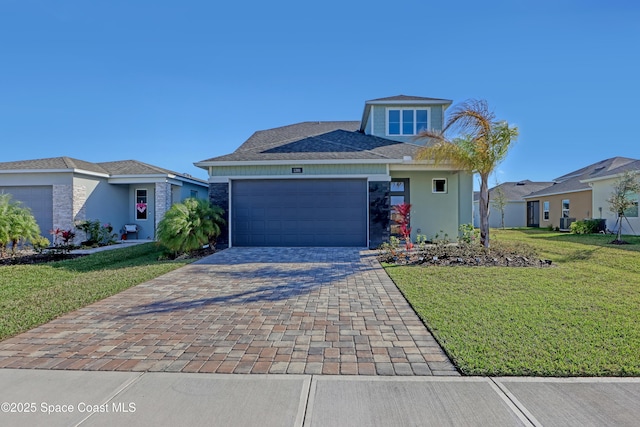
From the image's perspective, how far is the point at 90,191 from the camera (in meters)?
13.9

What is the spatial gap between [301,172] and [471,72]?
26.0 ft

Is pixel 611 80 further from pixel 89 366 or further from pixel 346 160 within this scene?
pixel 89 366

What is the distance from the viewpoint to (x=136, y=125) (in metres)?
16.7

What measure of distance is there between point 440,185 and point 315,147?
5625mm

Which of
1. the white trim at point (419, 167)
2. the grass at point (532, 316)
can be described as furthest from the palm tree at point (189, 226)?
the white trim at point (419, 167)

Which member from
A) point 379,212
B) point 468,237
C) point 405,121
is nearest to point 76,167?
point 379,212

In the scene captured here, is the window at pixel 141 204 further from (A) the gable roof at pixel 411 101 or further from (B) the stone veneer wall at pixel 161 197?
(A) the gable roof at pixel 411 101

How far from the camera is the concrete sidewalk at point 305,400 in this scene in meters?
2.38

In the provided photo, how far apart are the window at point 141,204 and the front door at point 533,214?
2927 cm

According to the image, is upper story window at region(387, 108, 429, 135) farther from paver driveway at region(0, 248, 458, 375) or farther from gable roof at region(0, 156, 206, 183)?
gable roof at region(0, 156, 206, 183)

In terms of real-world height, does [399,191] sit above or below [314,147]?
below

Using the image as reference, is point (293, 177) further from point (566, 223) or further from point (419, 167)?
point (566, 223)

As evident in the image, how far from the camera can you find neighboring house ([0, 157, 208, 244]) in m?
13.1

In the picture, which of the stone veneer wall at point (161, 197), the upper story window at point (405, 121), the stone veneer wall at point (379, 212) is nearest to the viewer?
the stone veneer wall at point (379, 212)
